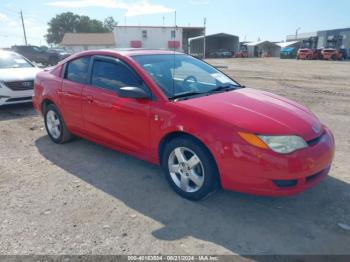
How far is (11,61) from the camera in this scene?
28.3 feet

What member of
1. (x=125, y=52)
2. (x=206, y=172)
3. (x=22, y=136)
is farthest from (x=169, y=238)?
(x=22, y=136)

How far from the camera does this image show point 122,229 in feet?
9.61

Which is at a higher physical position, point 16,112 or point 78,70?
point 78,70

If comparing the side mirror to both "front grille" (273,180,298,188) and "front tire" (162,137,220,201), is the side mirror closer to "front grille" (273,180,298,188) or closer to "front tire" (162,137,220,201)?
"front tire" (162,137,220,201)

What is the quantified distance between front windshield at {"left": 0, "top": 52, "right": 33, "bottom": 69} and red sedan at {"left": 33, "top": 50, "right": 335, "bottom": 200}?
4.66 metres

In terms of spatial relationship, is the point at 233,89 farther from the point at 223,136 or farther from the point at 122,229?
the point at 122,229

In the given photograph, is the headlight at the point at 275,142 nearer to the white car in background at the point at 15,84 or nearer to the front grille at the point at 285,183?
the front grille at the point at 285,183

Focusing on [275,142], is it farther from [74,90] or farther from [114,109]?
[74,90]

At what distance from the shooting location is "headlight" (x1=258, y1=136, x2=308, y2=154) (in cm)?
283

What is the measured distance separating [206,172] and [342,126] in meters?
4.39

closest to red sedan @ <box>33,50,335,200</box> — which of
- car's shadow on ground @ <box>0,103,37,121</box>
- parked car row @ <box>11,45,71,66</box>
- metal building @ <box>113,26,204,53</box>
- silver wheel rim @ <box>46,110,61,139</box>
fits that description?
silver wheel rim @ <box>46,110,61,139</box>

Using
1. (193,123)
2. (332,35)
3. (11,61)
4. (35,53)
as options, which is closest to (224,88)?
(193,123)

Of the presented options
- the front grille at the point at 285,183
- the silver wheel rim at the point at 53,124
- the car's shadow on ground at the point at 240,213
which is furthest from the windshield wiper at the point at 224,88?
the silver wheel rim at the point at 53,124

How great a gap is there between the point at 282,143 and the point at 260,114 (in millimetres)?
428
